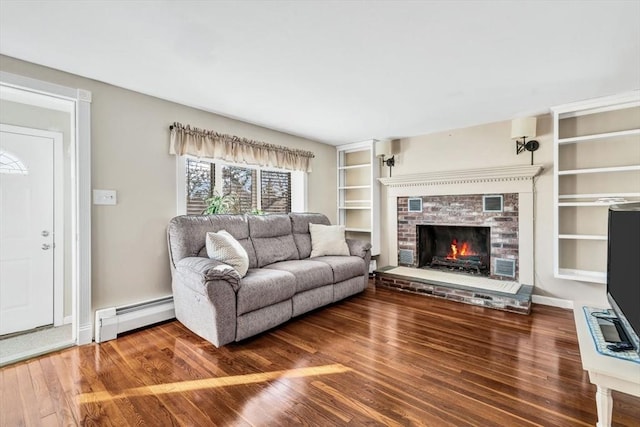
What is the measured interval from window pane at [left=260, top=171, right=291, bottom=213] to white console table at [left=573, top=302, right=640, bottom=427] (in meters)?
3.63

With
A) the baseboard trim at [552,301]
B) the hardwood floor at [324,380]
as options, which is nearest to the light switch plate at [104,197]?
the hardwood floor at [324,380]

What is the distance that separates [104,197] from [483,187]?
4.31 m

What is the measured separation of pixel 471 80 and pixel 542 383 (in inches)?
94.7

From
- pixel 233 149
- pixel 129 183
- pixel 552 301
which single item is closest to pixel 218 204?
pixel 233 149

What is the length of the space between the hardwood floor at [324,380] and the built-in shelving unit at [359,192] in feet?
7.34

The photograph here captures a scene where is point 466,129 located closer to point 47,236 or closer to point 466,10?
point 466,10

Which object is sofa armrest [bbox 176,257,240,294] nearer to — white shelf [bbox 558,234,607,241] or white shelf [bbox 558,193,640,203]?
white shelf [bbox 558,234,607,241]

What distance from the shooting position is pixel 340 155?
17.4ft

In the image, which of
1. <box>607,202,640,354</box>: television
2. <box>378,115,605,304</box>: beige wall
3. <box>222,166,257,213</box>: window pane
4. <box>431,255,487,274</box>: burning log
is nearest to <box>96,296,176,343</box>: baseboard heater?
<box>222,166,257,213</box>: window pane

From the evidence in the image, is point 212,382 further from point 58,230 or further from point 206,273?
point 58,230

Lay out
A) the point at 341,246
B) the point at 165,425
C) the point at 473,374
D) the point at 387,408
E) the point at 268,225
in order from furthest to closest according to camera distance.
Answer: the point at 341,246
the point at 268,225
the point at 473,374
the point at 387,408
the point at 165,425

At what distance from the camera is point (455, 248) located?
4.43 metres

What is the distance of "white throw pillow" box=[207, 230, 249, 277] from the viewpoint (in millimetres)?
2715

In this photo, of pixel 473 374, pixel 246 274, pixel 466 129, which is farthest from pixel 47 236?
pixel 466 129
